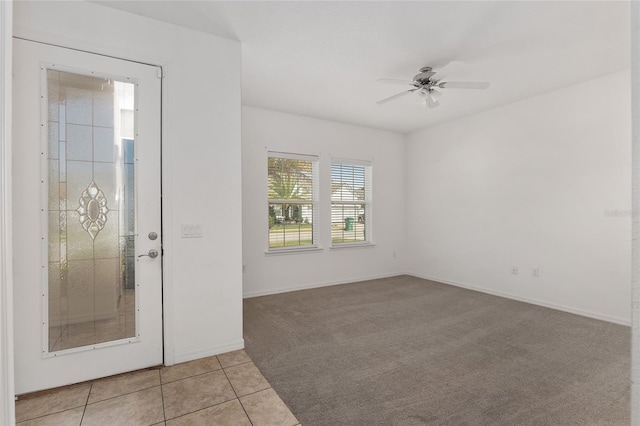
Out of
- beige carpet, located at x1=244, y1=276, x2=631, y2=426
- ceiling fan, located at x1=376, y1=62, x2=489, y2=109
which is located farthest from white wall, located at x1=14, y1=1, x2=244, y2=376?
ceiling fan, located at x1=376, y1=62, x2=489, y2=109

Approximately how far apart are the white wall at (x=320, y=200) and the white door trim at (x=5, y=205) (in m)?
3.62

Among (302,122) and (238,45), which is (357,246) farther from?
(238,45)

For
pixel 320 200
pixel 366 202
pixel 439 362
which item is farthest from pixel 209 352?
pixel 366 202

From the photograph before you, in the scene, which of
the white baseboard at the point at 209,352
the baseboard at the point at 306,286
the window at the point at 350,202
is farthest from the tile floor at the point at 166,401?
the window at the point at 350,202

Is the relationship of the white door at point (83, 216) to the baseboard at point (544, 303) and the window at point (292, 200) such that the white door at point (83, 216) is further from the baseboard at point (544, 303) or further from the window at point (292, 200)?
the baseboard at point (544, 303)

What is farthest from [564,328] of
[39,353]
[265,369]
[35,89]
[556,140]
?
[35,89]

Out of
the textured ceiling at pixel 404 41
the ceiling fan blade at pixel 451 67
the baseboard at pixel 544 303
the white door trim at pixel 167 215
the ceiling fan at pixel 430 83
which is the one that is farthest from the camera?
the baseboard at pixel 544 303

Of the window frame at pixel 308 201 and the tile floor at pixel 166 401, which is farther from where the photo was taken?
the window frame at pixel 308 201

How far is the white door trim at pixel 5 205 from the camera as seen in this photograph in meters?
0.70

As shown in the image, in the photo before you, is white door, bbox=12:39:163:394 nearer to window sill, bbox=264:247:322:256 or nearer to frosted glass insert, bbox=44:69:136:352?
frosted glass insert, bbox=44:69:136:352

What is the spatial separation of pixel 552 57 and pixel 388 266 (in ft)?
12.7

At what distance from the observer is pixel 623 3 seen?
2221mm

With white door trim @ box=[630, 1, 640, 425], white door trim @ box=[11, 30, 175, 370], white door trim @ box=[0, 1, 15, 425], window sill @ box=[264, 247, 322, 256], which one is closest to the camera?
white door trim @ box=[630, 1, 640, 425]

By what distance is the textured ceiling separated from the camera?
231 centimetres
